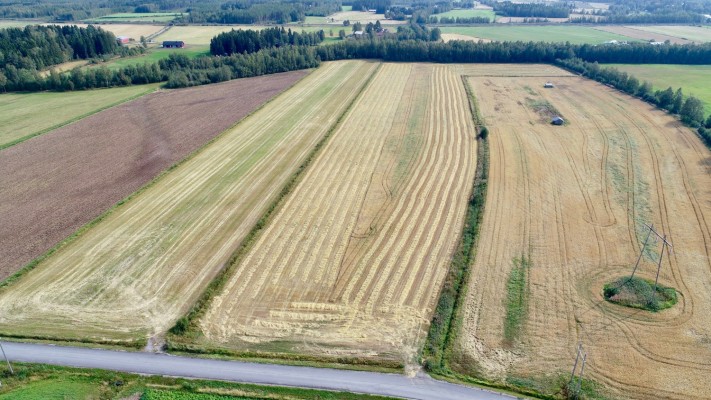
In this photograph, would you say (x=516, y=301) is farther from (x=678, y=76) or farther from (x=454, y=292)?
(x=678, y=76)

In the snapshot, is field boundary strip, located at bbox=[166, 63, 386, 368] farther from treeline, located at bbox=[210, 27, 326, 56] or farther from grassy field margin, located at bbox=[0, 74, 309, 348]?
treeline, located at bbox=[210, 27, 326, 56]

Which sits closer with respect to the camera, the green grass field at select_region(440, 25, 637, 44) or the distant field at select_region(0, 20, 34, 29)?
the green grass field at select_region(440, 25, 637, 44)

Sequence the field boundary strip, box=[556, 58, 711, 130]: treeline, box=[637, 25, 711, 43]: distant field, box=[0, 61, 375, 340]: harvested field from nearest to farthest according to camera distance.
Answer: the field boundary strip
box=[0, 61, 375, 340]: harvested field
box=[556, 58, 711, 130]: treeline
box=[637, 25, 711, 43]: distant field

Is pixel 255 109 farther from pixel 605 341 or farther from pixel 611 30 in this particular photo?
pixel 611 30

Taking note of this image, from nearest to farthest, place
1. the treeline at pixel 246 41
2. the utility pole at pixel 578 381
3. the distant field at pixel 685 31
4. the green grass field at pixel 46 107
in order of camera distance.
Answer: the utility pole at pixel 578 381
the green grass field at pixel 46 107
the treeline at pixel 246 41
the distant field at pixel 685 31

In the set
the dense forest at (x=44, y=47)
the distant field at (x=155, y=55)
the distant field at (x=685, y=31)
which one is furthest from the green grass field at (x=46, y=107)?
the distant field at (x=685, y=31)

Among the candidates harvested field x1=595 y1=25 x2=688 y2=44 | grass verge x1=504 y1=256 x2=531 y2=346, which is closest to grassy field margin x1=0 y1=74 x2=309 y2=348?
grass verge x1=504 y1=256 x2=531 y2=346

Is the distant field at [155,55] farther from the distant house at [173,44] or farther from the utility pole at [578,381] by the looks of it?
the utility pole at [578,381]
